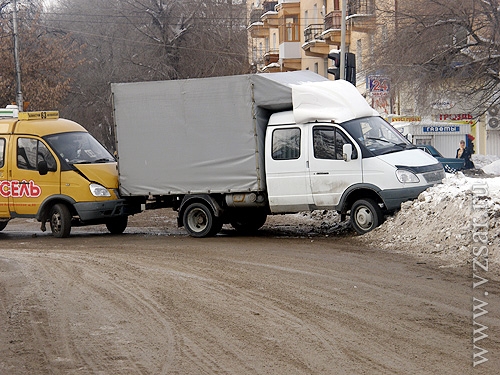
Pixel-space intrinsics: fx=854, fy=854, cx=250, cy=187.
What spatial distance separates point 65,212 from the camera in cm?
1739

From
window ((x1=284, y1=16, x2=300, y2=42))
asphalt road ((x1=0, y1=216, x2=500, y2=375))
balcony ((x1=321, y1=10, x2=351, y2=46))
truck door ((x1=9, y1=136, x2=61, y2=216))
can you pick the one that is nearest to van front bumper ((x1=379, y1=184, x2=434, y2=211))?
asphalt road ((x1=0, y1=216, x2=500, y2=375))

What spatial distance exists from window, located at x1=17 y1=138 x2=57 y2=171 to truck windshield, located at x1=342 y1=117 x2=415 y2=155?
6224 mm

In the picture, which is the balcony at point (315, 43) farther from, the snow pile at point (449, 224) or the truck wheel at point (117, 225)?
the snow pile at point (449, 224)

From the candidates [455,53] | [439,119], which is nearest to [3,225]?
[455,53]

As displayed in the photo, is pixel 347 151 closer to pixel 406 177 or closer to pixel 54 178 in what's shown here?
pixel 406 177

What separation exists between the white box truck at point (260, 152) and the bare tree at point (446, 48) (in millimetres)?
14780

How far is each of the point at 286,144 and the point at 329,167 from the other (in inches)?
37.2

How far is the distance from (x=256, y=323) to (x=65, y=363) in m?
1.98

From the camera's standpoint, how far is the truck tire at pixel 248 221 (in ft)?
56.4

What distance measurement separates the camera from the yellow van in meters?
17.2

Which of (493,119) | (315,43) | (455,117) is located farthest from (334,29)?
(493,119)

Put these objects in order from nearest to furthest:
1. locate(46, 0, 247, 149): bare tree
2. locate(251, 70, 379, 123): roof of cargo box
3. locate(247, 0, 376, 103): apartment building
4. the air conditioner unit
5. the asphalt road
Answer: the asphalt road < locate(251, 70, 379, 123): roof of cargo box < the air conditioner unit < locate(247, 0, 376, 103): apartment building < locate(46, 0, 247, 149): bare tree

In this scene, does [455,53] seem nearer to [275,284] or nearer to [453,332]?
[275,284]

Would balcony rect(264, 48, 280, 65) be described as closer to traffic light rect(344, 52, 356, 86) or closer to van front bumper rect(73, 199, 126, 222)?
traffic light rect(344, 52, 356, 86)
